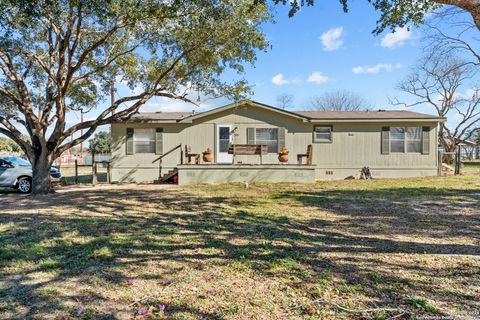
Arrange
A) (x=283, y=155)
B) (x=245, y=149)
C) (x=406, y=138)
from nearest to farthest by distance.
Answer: (x=245, y=149) → (x=283, y=155) → (x=406, y=138)

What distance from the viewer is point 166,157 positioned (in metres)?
13.8

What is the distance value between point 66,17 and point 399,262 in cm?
883

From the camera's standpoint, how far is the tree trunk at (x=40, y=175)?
9.63m

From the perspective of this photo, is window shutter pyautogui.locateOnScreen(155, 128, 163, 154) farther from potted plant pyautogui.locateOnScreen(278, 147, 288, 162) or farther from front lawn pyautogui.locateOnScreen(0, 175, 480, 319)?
front lawn pyautogui.locateOnScreen(0, 175, 480, 319)

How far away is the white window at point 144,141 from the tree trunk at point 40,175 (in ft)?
14.4

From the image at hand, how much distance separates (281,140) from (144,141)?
19.7 feet

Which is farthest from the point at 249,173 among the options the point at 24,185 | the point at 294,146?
the point at 24,185

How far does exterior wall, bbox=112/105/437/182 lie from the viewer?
13719 mm

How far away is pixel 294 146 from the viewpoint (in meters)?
13.9

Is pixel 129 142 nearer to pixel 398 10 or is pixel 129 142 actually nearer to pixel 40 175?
pixel 40 175

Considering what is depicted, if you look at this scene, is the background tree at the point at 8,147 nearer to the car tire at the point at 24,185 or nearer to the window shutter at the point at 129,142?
the window shutter at the point at 129,142

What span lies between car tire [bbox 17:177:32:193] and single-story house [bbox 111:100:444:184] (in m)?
3.41

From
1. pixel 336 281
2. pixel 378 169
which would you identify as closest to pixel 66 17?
pixel 336 281

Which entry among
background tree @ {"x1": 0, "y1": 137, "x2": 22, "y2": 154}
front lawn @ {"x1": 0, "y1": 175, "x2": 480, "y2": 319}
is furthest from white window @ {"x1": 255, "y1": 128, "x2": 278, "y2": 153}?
→ background tree @ {"x1": 0, "y1": 137, "x2": 22, "y2": 154}
